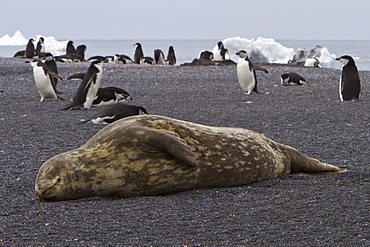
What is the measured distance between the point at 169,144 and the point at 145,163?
0.22 meters

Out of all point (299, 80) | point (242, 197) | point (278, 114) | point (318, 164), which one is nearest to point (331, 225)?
point (242, 197)

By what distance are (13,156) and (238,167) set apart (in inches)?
98.1

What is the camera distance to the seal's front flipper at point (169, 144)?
3.47 m

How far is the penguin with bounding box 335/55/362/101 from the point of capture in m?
10.4

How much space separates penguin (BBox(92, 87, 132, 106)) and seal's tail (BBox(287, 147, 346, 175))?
19.4 ft

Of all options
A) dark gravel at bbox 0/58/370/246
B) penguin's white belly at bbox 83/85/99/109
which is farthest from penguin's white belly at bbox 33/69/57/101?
dark gravel at bbox 0/58/370/246

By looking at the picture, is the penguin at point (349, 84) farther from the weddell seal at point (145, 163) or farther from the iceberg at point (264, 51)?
the iceberg at point (264, 51)

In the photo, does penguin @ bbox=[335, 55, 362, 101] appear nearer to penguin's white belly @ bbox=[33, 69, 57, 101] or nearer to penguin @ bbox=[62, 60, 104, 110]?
penguin @ bbox=[62, 60, 104, 110]

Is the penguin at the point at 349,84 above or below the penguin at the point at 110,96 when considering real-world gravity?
→ above

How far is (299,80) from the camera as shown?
13.4m

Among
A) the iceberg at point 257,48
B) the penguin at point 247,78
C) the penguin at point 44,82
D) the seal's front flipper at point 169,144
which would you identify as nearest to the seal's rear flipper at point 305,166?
the seal's front flipper at point 169,144

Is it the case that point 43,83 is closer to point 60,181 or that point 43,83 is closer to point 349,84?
point 349,84

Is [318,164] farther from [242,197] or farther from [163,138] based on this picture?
[163,138]

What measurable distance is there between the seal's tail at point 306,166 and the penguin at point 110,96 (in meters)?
5.91
